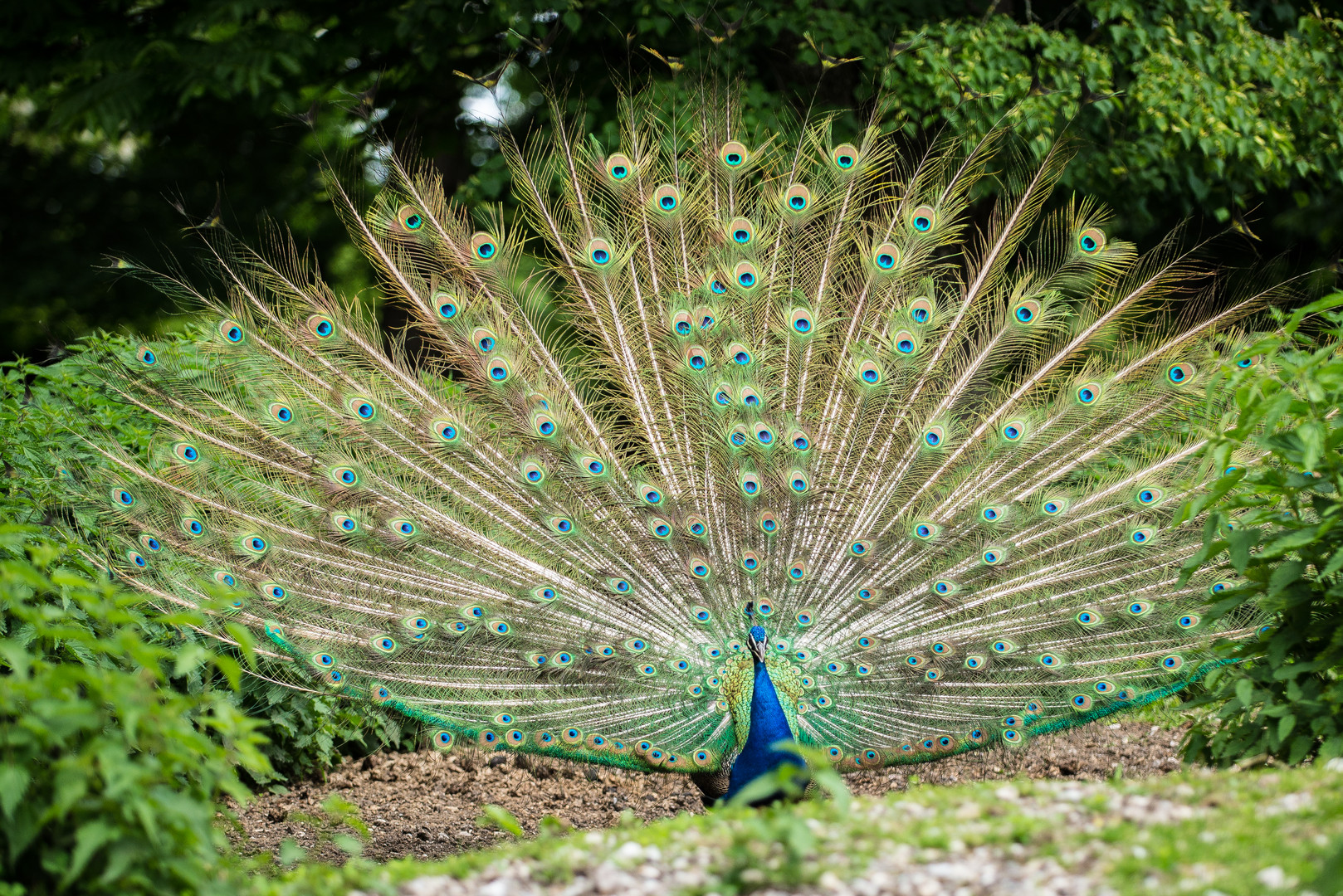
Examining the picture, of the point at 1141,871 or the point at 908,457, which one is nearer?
the point at 1141,871

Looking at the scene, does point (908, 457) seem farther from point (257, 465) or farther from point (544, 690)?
point (257, 465)

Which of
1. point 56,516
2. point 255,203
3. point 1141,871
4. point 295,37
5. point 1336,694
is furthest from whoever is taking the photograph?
point 255,203

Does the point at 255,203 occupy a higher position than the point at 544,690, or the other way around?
the point at 255,203

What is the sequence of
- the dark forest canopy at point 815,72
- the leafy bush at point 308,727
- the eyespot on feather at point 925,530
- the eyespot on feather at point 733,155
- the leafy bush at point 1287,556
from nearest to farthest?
the leafy bush at point 1287,556
the eyespot on feather at point 925,530
the eyespot on feather at point 733,155
the leafy bush at point 308,727
the dark forest canopy at point 815,72

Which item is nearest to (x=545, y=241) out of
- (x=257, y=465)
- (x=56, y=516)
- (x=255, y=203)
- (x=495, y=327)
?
(x=495, y=327)

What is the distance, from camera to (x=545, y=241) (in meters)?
5.22

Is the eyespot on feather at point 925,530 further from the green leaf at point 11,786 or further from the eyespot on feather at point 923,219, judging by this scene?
the green leaf at point 11,786

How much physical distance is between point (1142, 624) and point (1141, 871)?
266 cm

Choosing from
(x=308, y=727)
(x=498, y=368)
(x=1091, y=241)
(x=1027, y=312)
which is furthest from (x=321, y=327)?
(x=1091, y=241)

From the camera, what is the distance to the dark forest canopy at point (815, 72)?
7641 mm

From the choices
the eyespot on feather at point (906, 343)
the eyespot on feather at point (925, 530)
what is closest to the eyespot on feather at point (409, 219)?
the eyespot on feather at point (906, 343)

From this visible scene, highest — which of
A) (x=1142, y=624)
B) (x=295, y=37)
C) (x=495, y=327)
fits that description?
(x=295, y=37)

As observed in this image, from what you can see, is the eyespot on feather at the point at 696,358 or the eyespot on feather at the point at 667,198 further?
the eyespot on feather at the point at 667,198

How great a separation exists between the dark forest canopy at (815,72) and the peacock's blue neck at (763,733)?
379 cm
